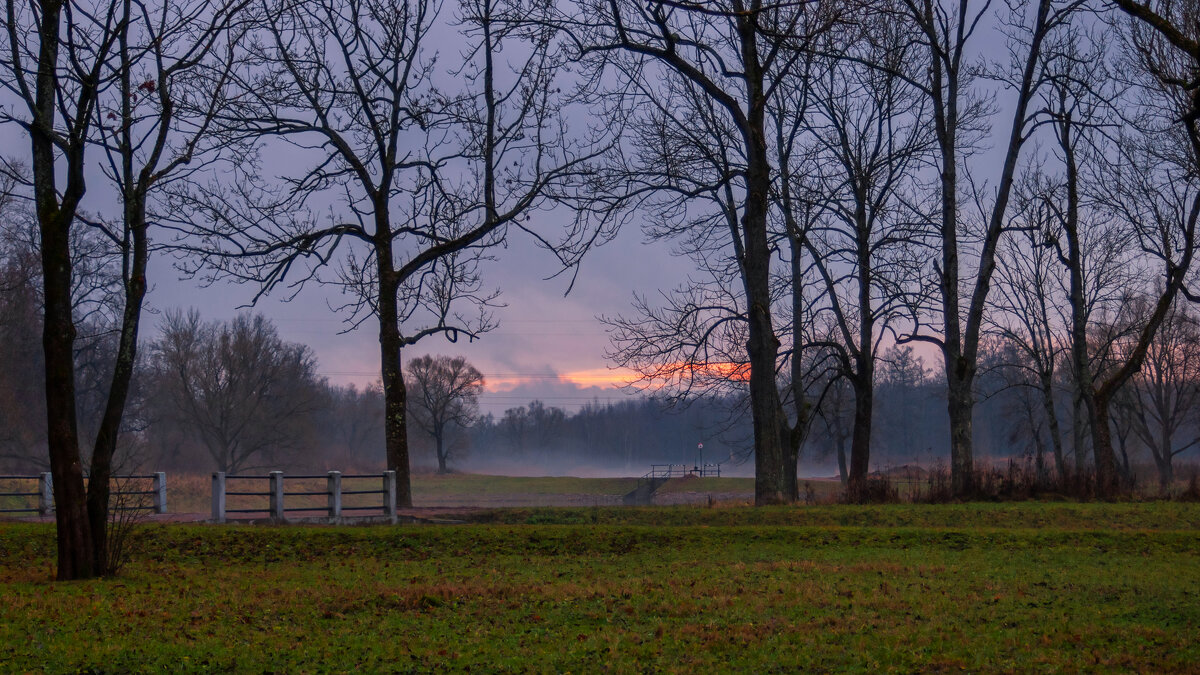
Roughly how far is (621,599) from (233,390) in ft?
194

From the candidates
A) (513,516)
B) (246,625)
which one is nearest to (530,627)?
(246,625)

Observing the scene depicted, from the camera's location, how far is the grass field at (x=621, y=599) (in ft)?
21.2

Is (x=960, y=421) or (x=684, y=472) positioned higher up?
(x=960, y=421)

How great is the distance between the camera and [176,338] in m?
61.8

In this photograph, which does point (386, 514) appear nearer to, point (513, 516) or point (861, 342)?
point (513, 516)

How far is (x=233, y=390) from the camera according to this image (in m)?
62.5

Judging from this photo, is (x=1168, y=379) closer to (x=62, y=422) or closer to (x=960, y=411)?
(x=960, y=411)

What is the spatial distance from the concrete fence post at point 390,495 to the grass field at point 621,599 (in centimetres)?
329

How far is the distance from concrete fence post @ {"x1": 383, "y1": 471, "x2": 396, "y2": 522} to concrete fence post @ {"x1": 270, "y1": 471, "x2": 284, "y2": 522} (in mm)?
2002

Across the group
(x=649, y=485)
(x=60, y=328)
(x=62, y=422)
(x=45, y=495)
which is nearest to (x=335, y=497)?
(x=45, y=495)

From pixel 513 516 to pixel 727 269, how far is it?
10164 mm

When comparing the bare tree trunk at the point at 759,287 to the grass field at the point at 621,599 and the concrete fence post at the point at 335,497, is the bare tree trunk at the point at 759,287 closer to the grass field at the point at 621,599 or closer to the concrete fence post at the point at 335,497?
the grass field at the point at 621,599

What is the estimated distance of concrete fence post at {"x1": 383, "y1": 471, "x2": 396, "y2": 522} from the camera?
741 inches

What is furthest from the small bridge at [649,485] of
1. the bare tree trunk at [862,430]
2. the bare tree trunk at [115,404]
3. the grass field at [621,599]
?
the bare tree trunk at [115,404]
